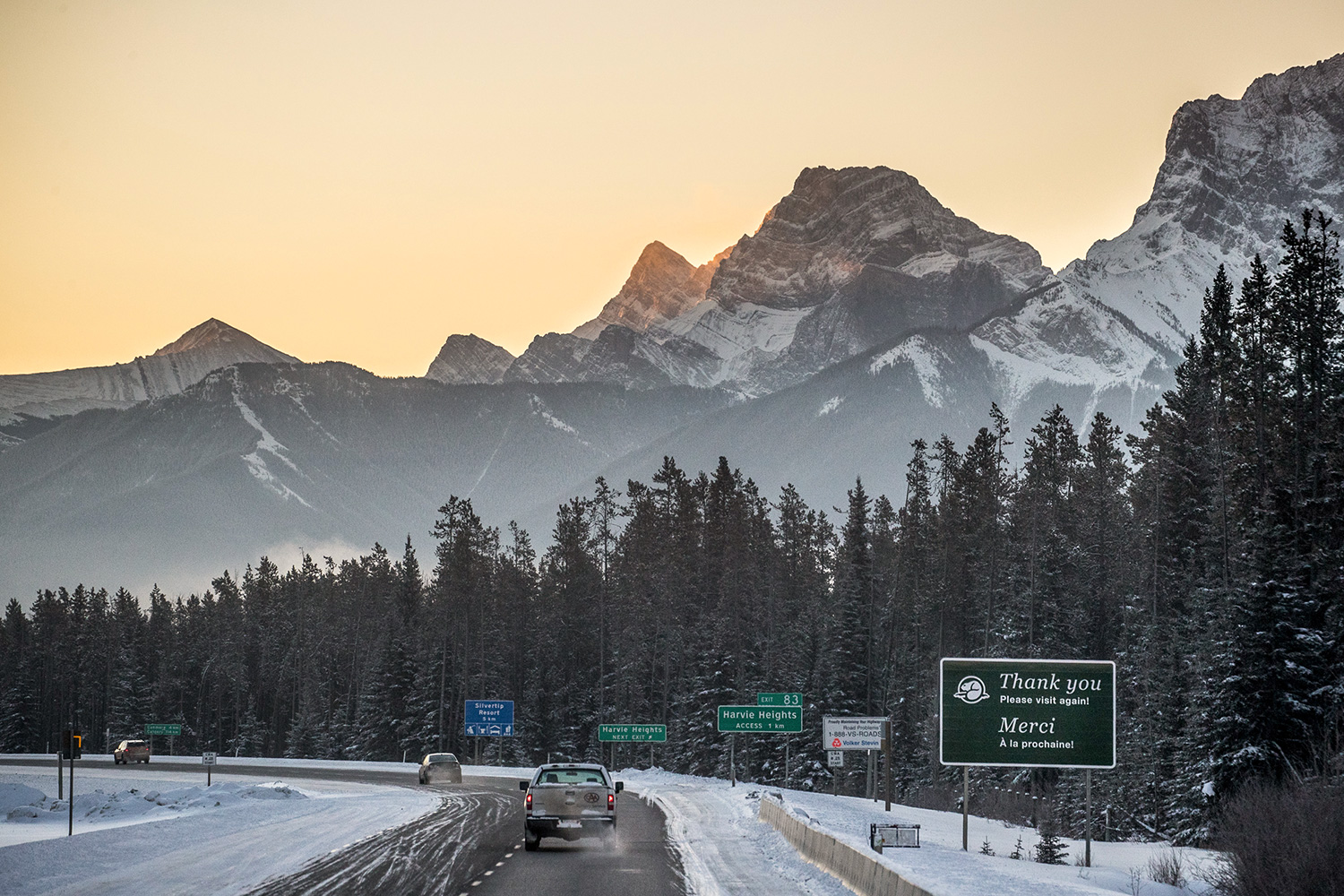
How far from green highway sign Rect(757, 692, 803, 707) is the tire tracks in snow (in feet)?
77.5

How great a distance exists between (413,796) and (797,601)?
49866 millimetres

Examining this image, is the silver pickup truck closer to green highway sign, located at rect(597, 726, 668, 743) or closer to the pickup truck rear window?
the pickup truck rear window

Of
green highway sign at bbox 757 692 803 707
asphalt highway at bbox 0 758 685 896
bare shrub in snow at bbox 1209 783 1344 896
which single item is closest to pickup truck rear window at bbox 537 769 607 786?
asphalt highway at bbox 0 758 685 896

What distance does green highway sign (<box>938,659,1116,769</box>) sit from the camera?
31625 mm

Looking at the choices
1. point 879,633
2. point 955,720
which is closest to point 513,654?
point 879,633

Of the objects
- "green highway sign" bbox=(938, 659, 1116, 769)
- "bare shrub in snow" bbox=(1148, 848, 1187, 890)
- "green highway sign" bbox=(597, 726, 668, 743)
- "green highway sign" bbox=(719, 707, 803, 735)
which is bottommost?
"green highway sign" bbox=(597, 726, 668, 743)

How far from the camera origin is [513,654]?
405ft

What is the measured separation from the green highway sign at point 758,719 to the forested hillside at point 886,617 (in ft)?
29.2

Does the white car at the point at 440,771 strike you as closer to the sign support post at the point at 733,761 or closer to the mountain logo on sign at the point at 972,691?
the sign support post at the point at 733,761

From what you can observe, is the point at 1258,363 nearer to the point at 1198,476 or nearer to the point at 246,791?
the point at 1198,476

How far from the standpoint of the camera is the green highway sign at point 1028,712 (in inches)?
1245

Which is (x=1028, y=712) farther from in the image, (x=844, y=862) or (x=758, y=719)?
(x=758, y=719)

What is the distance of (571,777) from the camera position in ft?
111

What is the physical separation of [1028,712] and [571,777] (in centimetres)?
1033
